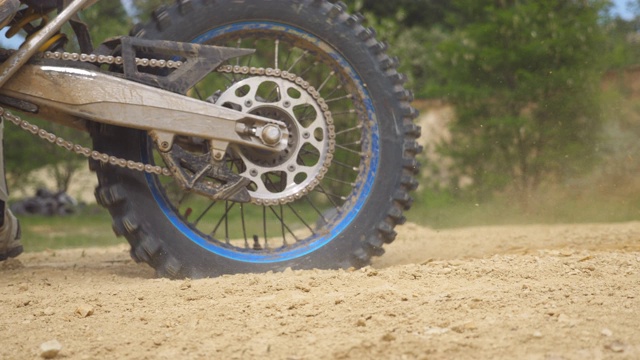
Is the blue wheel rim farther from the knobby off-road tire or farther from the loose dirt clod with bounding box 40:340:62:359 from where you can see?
the loose dirt clod with bounding box 40:340:62:359

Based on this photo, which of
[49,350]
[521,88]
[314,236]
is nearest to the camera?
[49,350]

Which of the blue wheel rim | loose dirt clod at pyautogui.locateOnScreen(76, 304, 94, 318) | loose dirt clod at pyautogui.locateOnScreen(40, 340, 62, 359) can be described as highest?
the blue wheel rim

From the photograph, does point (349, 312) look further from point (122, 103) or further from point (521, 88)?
point (521, 88)

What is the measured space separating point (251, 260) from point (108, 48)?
4.15 feet

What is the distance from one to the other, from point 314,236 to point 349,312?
124 centimetres

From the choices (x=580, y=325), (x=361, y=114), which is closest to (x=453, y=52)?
(x=361, y=114)

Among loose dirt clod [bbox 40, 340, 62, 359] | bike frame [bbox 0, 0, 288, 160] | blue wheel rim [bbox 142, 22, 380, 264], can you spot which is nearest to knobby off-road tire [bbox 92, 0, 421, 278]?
blue wheel rim [bbox 142, 22, 380, 264]

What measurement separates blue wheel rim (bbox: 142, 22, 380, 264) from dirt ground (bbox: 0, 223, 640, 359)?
275mm

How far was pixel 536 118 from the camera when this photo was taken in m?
9.75

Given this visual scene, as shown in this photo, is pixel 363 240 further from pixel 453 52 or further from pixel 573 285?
pixel 453 52

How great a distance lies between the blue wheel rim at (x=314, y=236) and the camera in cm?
409

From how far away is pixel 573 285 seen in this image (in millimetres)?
3318

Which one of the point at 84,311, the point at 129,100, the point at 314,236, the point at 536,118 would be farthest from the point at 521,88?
the point at 84,311

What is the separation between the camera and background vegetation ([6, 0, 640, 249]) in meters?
7.98
